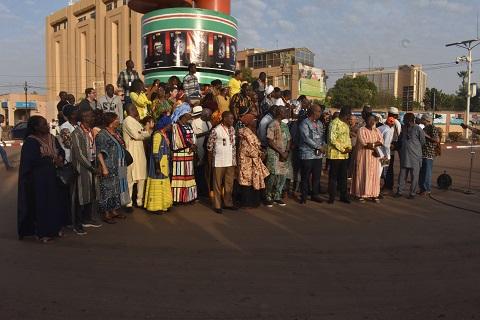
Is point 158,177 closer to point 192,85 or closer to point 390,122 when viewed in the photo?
point 192,85

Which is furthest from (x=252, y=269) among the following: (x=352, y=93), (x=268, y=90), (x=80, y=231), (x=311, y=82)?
(x=311, y=82)

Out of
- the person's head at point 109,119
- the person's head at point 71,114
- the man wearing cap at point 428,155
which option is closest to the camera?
the person's head at point 109,119

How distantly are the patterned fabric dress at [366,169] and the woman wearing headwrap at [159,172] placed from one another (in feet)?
12.8

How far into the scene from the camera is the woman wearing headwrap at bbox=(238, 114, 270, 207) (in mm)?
8141

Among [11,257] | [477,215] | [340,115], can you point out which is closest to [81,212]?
[11,257]

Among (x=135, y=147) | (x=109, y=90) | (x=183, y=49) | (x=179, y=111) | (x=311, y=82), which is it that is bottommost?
(x=135, y=147)

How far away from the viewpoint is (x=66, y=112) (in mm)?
8219

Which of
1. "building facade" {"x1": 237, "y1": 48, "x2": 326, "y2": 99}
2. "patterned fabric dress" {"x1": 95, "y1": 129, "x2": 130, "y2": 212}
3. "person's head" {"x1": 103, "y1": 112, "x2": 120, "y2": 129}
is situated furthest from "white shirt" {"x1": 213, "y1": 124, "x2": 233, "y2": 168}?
"building facade" {"x1": 237, "y1": 48, "x2": 326, "y2": 99}

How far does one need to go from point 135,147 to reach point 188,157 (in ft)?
3.23

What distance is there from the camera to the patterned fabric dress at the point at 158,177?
759 cm

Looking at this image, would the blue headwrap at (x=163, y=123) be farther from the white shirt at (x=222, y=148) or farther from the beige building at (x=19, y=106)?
the beige building at (x=19, y=106)

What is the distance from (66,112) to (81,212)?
244 centimetres

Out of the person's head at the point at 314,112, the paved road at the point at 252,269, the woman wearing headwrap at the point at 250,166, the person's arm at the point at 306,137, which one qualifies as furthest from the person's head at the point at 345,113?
the paved road at the point at 252,269

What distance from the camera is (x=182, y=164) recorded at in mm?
8141
